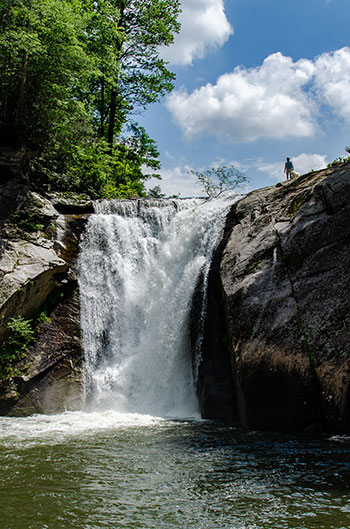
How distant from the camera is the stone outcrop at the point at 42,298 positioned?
1134 cm

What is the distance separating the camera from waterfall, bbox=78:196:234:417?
11.8 metres

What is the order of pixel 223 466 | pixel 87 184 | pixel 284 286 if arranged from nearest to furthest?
pixel 223 466 → pixel 284 286 → pixel 87 184

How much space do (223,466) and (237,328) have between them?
4.21 metres

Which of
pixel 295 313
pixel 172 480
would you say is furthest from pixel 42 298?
pixel 172 480

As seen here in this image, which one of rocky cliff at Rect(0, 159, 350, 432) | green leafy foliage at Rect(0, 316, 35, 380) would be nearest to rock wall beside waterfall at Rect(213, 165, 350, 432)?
rocky cliff at Rect(0, 159, 350, 432)

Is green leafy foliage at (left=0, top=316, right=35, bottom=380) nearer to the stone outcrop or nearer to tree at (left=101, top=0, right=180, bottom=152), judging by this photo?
the stone outcrop

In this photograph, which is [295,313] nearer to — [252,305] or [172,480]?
[252,305]

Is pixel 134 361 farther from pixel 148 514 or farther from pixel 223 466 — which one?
pixel 148 514

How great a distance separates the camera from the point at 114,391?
11828 mm

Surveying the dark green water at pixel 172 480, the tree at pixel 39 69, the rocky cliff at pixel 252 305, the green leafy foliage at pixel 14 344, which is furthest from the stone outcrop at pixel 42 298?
the tree at pixel 39 69

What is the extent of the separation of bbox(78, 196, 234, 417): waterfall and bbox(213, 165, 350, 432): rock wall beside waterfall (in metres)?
1.49

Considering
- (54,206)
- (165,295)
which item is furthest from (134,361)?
(54,206)

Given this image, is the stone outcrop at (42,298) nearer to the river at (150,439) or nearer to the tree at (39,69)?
the river at (150,439)

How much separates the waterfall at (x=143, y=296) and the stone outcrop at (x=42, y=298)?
1.54 ft
